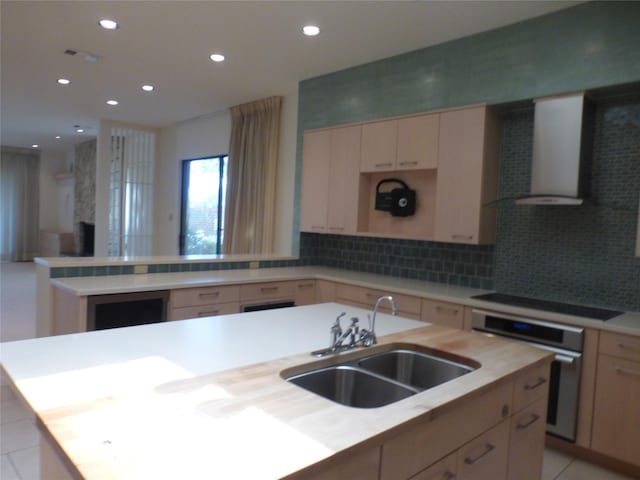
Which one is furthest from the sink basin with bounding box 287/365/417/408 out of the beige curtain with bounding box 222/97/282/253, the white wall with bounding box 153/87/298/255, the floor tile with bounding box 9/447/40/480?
the beige curtain with bounding box 222/97/282/253

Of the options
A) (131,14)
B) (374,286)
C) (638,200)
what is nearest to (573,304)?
(638,200)

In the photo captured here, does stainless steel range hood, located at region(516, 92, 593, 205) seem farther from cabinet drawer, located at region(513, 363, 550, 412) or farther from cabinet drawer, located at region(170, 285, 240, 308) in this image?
cabinet drawer, located at region(170, 285, 240, 308)

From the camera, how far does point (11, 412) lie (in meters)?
3.02

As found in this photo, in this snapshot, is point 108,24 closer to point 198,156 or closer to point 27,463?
point 27,463

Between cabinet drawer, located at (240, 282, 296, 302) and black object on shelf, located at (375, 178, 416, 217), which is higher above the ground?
Answer: black object on shelf, located at (375, 178, 416, 217)

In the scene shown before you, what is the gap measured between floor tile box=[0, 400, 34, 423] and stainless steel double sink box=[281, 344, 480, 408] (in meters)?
2.45

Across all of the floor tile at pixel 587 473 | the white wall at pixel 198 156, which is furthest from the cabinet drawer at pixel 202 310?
the floor tile at pixel 587 473

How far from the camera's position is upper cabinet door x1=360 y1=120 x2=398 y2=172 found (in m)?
3.83

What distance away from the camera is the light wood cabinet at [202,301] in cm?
318

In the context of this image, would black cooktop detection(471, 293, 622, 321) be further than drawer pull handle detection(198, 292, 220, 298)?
No

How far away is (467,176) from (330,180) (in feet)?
4.66

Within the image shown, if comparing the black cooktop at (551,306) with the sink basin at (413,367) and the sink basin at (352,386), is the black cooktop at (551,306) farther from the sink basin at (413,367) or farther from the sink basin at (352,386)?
the sink basin at (352,386)

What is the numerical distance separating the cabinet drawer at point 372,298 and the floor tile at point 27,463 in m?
2.40

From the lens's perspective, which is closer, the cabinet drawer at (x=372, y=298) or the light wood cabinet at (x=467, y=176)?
the light wood cabinet at (x=467, y=176)
